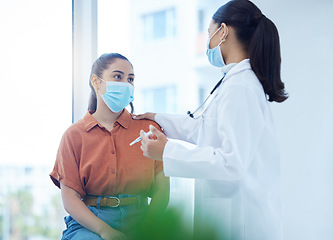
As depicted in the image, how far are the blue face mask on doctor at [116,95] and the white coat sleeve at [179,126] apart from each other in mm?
179

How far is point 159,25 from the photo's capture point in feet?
14.5

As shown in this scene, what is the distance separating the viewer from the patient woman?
1587 mm

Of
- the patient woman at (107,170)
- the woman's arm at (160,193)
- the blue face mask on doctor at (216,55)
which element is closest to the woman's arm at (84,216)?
the patient woman at (107,170)

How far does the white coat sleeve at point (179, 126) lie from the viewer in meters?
1.73

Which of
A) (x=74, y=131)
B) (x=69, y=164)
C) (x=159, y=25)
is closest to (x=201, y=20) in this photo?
(x=159, y=25)

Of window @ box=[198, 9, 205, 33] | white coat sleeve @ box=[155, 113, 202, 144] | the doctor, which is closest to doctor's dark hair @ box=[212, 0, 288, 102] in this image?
the doctor

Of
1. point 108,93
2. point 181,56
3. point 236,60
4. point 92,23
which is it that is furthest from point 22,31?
point 181,56

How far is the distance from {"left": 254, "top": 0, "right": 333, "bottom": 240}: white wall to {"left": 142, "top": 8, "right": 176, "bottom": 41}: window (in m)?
1.95

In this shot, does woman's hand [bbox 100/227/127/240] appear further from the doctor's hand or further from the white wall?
the white wall

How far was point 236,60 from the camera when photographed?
156 cm

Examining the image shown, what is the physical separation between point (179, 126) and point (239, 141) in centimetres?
51

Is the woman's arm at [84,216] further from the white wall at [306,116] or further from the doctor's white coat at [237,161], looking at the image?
the white wall at [306,116]

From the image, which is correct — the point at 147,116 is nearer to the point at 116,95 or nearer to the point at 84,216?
the point at 116,95

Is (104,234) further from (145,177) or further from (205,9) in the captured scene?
(205,9)
